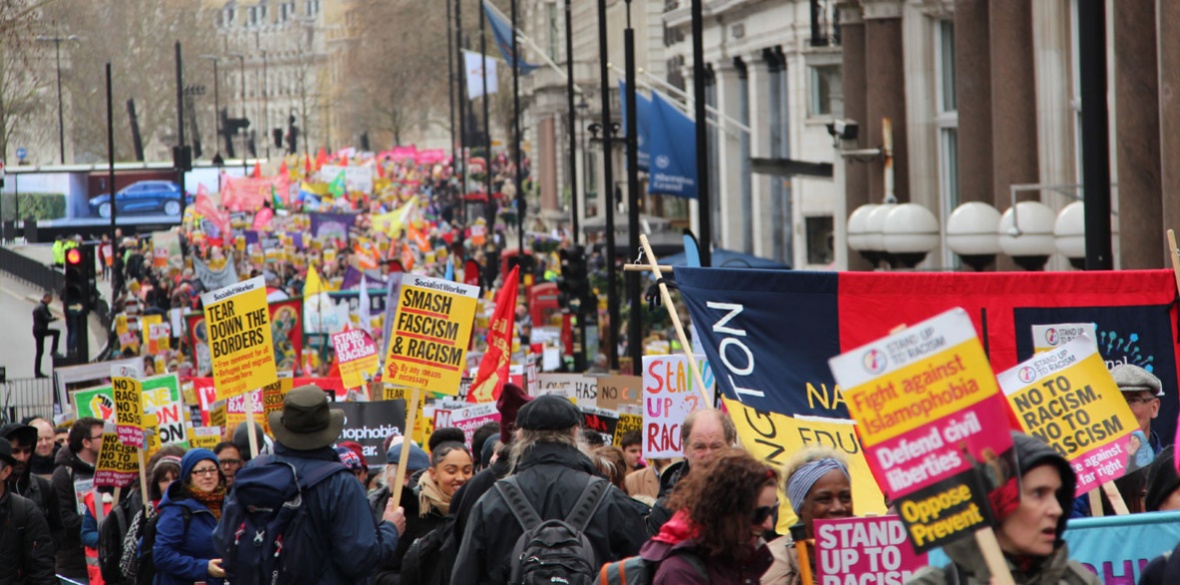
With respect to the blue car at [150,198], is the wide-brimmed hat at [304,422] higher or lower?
lower

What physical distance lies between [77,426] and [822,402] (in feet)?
21.9

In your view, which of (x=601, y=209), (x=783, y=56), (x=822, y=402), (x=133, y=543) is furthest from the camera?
(x=601, y=209)

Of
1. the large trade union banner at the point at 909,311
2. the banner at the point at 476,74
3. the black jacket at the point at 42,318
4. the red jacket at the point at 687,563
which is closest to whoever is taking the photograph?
the red jacket at the point at 687,563

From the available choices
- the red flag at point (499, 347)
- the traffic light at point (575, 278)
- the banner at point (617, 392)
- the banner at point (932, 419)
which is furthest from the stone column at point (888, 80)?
the banner at point (932, 419)

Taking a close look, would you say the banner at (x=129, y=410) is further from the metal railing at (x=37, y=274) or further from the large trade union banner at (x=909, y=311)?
the metal railing at (x=37, y=274)

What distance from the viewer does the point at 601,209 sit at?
219ft

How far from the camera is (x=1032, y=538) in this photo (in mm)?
4188

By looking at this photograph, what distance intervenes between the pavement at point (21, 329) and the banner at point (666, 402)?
2833 cm

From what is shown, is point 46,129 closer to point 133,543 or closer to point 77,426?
point 77,426

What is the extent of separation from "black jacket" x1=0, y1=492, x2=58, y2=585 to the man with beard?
1.46 metres

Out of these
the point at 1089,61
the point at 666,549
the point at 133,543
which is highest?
the point at 1089,61

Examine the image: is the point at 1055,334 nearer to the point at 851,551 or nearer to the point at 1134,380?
the point at 1134,380

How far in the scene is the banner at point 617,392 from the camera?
529 inches

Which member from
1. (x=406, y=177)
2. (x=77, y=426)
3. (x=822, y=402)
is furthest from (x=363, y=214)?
(x=822, y=402)
